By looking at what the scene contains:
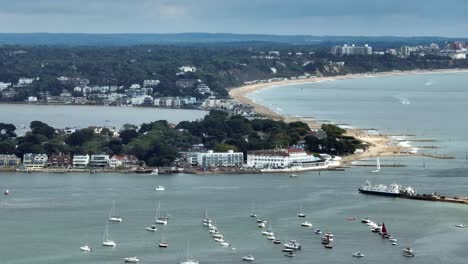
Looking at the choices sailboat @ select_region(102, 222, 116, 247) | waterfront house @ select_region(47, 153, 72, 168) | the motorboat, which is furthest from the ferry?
waterfront house @ select_region(47, 153, 72, 168)

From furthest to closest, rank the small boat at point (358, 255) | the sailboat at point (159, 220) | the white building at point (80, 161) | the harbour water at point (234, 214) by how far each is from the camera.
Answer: the white building at point (80, 161)
the sailboat at point (159, 220)
the harbour water at point (234, 214)
the small boat at point (358, 255)

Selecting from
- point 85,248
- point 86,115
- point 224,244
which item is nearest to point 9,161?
point 85,248

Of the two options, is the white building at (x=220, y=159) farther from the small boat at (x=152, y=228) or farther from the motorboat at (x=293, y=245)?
the motorboat at (x=293, y=245)

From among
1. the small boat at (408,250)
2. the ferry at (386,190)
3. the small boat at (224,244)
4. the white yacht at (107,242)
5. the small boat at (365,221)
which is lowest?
the white yacht at (107,242)

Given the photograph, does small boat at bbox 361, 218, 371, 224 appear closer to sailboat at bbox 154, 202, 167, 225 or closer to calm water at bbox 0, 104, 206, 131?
sailboat at bbox 154, 202, 167, 225

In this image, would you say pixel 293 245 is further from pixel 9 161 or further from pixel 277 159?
pixel 9 161

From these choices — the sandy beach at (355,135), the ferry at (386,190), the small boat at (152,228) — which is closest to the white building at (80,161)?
the sandy beach at (355,135)
